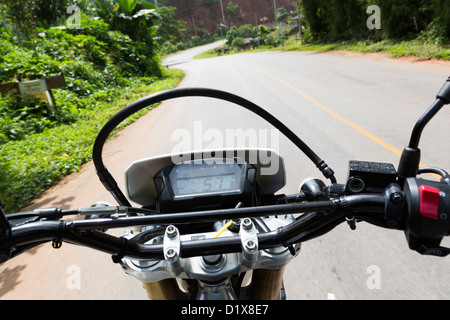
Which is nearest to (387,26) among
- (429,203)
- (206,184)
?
(206,184)

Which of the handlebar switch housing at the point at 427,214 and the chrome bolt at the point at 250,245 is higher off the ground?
the handlebar switch housing at the point at 427,214

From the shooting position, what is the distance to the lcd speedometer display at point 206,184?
1.46 meters

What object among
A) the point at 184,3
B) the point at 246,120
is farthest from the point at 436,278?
the point at 184,3

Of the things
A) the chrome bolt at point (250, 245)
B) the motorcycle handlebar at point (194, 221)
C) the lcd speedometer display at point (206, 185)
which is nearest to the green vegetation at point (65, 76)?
the lcd speedometer display at point (206, 185)

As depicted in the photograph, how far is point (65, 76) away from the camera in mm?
10602

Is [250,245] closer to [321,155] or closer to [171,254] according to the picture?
[171,254]

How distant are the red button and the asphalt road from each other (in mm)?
1554

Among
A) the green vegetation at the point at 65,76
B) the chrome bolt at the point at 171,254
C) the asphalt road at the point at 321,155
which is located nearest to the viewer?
the chrome bolt at the point at 171,254

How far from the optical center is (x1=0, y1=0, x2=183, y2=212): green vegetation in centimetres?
552

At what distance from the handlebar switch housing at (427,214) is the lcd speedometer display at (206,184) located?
0.78 metres

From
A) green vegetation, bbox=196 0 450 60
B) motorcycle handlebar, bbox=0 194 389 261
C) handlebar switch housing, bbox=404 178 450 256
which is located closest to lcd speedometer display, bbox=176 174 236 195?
motorcycle handlebar, bbox=0 194 389 261

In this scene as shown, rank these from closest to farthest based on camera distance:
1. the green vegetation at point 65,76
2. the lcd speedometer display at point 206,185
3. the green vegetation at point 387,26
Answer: the lcd speedometer display at point 206,185 < the green vegetation at point 65,76 < the green vegetation at point 387,26

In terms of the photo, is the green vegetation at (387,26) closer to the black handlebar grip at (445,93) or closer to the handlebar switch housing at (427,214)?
the black handlebar grip at (445,93)

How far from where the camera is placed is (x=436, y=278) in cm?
213
